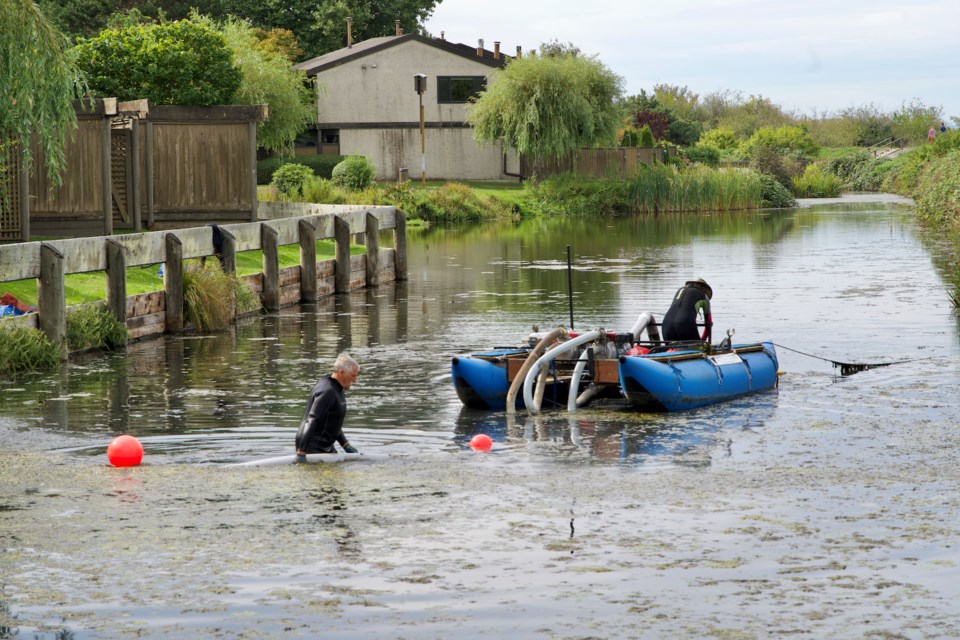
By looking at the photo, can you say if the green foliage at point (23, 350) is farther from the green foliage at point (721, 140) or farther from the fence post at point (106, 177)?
the green foliage at point (721, 140)

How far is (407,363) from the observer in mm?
20234

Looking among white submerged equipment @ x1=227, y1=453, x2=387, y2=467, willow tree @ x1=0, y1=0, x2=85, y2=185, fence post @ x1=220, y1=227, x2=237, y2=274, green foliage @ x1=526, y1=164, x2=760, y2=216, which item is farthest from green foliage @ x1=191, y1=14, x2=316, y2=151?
white submerged equipment @ x1=227, y1=453, x2=387, y2=467

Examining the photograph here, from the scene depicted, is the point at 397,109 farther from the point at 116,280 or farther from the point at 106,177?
the point at 116,280

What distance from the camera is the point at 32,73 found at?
A: 63.1 feet

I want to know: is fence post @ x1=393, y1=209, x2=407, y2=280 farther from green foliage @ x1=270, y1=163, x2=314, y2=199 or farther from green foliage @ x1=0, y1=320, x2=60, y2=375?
green foliage @ x1=270, y1=163, x2=314, y2=199

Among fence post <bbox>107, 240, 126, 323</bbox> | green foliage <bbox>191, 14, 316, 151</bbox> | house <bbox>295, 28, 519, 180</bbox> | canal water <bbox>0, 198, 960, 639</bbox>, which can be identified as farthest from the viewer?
house <bbox>295, 28, 519, 180</bbox>

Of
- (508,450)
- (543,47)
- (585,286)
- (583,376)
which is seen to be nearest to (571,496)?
(508,450)

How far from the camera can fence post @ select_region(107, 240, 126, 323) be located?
806 inches

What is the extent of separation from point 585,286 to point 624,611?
900 inches

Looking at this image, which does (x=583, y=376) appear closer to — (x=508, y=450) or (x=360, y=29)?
(x=508, y=450)

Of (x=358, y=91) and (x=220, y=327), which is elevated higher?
(x=358, y=91)

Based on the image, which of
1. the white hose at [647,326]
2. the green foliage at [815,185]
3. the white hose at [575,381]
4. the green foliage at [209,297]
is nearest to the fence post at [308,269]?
the green foliage at [209,297]

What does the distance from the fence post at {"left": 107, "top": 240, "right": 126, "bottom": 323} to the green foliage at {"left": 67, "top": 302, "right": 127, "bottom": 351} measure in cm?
12

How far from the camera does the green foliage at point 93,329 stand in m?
19.9
